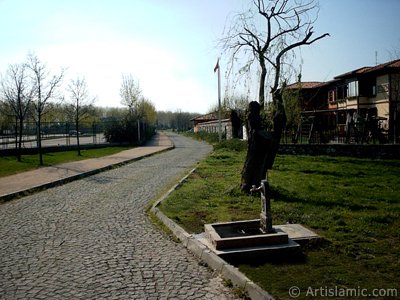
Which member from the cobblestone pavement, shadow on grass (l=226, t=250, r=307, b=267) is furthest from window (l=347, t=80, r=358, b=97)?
shadow on grass (l=226, t=250, r=307, b=267)

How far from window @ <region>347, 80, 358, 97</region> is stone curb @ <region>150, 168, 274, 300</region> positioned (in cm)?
3360

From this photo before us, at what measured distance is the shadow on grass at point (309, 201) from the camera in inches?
333

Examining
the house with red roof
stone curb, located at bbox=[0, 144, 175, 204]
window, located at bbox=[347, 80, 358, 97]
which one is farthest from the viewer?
window, located at bbox=[347, 80, 358, 97]

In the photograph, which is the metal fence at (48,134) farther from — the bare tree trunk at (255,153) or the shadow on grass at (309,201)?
the shadow on grass at (309,201)

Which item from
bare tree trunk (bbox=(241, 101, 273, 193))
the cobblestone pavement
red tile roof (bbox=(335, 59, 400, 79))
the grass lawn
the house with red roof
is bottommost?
the cobblestone pavement

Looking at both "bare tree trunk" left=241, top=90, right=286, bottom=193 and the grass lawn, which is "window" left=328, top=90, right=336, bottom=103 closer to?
the grass lawn

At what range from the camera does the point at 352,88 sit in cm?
3775

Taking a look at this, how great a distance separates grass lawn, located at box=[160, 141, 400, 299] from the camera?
4664mm

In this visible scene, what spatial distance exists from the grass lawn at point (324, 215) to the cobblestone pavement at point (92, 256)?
0.80 meters

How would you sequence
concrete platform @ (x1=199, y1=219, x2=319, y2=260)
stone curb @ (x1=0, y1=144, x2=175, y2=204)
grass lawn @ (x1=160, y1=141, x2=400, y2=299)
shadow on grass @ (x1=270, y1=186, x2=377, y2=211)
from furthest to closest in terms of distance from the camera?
stone curb @ (x1=0, y1=144, x2=175, y2=204)
shadow on grass @ (x1=270, y1=186, x2=377, y2=211)
concrete platform @ (x1=199, y1=219, x2=319, y2=260)
grass lawn @ (x1=160, y1=141, x2=400, y2=299)

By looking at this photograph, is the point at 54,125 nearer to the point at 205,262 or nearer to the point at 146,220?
the point at 146,220

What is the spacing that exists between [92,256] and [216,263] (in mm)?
2048

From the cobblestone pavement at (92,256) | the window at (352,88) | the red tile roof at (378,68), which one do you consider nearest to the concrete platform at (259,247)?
the cobblestone pavement at (92,256)

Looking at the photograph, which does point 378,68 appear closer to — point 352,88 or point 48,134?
point 352,88
